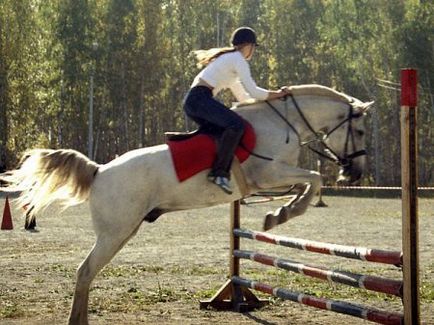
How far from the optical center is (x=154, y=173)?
877 centimetres

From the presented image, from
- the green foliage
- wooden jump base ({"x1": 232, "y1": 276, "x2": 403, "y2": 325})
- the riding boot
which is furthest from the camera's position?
the green foliage

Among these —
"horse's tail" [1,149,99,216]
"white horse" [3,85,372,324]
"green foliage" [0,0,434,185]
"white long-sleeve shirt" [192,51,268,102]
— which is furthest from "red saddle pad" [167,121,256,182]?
"green foliage" [0,0,434,185]

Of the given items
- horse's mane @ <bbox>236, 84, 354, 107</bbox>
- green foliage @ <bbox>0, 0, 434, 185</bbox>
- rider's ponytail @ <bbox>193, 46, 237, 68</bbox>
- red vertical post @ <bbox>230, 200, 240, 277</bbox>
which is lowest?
red vertical post @ <bbox>230, 200, 240, 277</bbox>

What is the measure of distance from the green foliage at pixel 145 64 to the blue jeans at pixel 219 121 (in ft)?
156

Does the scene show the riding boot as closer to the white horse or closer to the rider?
the rider

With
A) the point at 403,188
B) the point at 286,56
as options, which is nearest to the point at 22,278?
the point at 403,188

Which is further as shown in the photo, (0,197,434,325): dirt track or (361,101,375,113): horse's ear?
(0,197,434,325): dirt track

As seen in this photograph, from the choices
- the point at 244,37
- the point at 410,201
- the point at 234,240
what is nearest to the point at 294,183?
the point at 244,37

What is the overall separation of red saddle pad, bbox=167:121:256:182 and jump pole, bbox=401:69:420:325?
1768 mm

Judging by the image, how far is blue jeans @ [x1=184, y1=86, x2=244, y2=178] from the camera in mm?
8562

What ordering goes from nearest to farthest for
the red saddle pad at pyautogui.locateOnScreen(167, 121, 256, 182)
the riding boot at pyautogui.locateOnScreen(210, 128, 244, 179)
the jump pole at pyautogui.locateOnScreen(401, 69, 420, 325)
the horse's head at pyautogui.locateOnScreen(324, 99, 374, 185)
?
the jump pole at pyautogui.locateOnScreen(401, 69, 420, 325)
the riding boot at pyautogui.locateOnScreen(210, 128, 244, 179)
the red saddle pad at pyautogui.locateOnScreen(167, 121, 256, 182)
the horse's head at pyautogui.locateOnScreen(324, 99, 374, 185)

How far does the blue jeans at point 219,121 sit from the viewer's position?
28.1 ft

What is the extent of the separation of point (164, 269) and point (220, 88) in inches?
211

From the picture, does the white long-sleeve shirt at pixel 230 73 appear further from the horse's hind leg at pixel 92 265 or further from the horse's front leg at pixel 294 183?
the horse's hind leg at pixel 92 265
